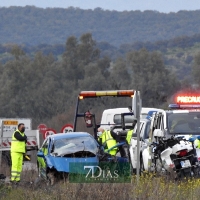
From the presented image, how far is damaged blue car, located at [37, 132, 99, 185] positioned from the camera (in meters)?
18.8

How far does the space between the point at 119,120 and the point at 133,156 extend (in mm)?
9130

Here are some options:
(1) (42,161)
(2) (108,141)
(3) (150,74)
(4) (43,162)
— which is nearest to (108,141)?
(2) (108,141)

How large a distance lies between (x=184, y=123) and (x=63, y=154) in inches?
104

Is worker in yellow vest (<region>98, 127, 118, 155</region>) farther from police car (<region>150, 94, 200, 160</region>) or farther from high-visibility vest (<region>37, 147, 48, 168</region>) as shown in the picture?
high-visibility vest (<region>37, 147, 48, 168</region>)

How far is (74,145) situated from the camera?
19.9 m

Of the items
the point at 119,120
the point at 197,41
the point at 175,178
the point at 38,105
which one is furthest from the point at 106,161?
the point at 197,41

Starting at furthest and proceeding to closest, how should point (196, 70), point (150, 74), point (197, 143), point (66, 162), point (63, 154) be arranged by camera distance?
point (150, 74) → point (196, 70) → point (63, 154) → point (66, 162) → point (197, 143)

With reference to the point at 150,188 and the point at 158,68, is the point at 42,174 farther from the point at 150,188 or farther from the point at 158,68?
the point at 158,68

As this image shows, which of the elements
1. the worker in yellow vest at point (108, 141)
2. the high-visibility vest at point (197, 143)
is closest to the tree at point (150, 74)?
the worker in yellow vest at point (108, 141)

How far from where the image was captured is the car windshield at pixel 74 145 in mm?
19562

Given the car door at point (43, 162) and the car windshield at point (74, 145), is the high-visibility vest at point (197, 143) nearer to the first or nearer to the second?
the car windshield at point (74, 145)

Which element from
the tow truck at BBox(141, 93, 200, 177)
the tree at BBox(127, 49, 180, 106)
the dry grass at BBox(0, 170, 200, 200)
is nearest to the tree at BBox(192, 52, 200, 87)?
the tree at BBox(127, 49, 180, 106)

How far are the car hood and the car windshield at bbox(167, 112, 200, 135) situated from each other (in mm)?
1779

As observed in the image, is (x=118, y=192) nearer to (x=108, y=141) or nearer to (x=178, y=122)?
(x=178, y=122)
